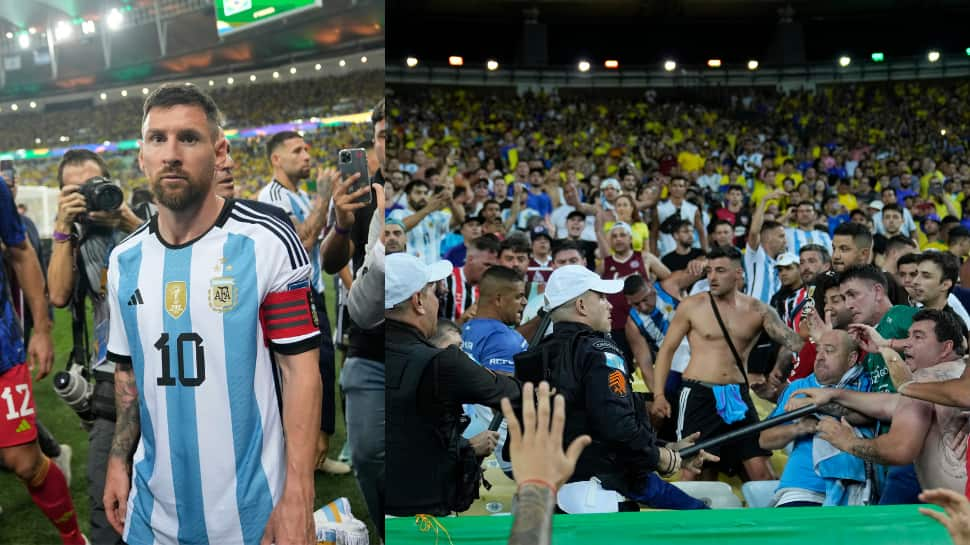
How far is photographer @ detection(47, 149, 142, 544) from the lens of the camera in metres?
3.12

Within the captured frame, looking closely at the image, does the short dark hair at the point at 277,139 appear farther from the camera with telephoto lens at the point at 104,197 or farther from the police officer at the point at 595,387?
the police officer at the point at 595,387

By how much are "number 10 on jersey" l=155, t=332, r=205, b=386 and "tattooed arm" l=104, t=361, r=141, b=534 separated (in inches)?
6.3

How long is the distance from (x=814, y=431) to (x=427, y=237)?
180 inches

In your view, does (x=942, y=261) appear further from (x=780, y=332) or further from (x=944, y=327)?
(x=944, y=327)

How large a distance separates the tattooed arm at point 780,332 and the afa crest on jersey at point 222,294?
3890mm

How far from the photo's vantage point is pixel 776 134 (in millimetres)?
21266

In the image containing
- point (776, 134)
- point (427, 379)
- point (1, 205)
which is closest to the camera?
point (427, 379)

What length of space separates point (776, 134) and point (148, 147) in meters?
20.1

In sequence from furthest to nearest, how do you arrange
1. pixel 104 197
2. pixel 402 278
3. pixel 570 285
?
pixel 570 285
pixel 402 278
pixel 104 197

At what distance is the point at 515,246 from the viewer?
6.73 meters

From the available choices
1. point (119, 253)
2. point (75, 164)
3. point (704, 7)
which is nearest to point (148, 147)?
point (119, 253)

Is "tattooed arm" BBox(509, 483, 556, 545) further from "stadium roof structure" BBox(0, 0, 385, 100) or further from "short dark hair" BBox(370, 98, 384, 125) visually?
"stadium roof structure" BBox(0, 0, 385, 100)

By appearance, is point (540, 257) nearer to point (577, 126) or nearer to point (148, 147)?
point (148, 147)

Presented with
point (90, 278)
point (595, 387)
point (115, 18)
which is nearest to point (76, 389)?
point (90, 278)
